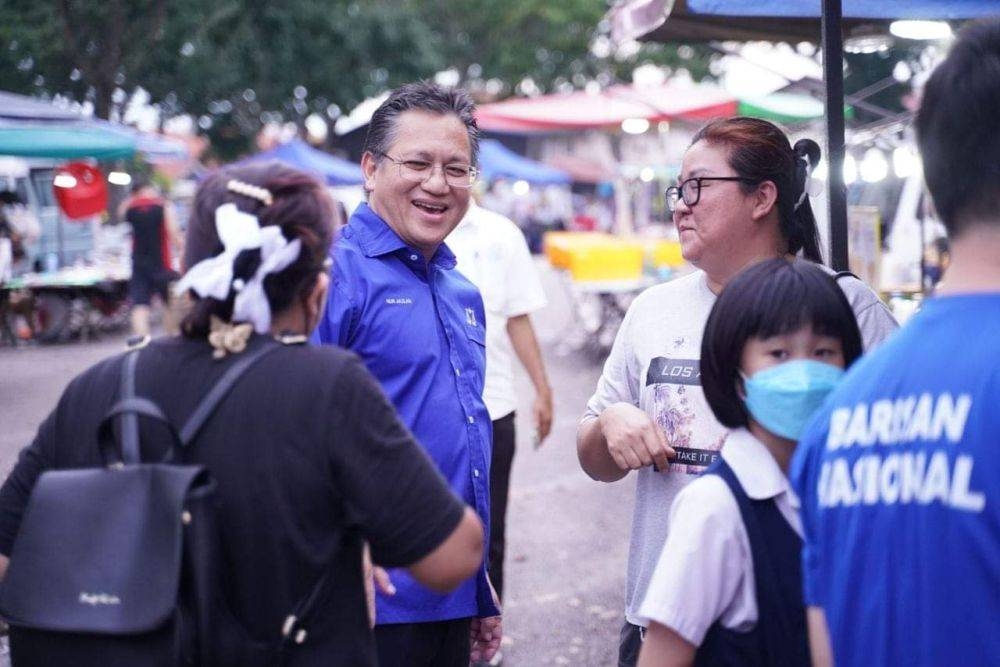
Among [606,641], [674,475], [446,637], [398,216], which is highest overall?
[398,216]

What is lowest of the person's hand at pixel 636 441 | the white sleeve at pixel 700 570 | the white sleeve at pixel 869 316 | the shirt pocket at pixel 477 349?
the white sleeve at pixel 700 570

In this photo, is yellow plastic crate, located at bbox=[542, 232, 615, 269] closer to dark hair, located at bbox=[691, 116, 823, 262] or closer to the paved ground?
the paved ground

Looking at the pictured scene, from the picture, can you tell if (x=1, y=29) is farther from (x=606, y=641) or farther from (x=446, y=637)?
(x=446, y=637)

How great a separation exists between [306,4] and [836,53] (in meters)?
25.2

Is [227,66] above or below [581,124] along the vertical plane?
above

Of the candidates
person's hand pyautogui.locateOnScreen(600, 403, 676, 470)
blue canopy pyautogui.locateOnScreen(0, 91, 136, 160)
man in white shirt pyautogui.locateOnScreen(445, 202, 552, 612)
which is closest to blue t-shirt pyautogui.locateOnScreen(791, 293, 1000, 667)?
person's hand pyautogui.locateOnScreen(600, 403, 676, 470)

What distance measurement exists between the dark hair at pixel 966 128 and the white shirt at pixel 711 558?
0.58 metres

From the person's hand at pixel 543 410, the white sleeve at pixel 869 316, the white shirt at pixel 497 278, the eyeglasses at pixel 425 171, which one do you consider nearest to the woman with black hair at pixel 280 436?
the eyeglasses at pixel 425 171

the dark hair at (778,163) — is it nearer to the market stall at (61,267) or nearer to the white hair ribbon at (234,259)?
the white hair ribbon at (234,259)

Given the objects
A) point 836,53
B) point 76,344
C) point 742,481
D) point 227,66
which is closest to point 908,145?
point 836,53

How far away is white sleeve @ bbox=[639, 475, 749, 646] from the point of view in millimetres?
1917

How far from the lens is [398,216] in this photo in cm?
301

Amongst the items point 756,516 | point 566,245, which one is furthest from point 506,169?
point 756,516

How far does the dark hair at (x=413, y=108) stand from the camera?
10.00 ft
